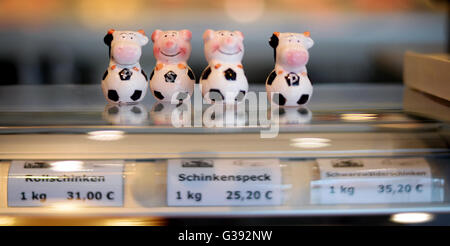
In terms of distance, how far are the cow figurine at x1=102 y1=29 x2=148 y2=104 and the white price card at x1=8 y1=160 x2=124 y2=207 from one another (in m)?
0.29

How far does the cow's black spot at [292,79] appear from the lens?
971mm

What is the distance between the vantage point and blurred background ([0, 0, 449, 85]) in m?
1.49

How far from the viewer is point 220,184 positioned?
29.1 inches

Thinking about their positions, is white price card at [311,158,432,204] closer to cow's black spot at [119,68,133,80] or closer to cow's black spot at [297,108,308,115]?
cow's black spot at [297,108,308,115]

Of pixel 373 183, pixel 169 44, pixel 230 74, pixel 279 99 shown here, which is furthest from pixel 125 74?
pixel 373 183

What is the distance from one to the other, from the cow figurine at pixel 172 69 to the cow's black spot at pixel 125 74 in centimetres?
6

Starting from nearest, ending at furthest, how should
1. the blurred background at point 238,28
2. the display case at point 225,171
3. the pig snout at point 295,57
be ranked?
1. the display case at point 225,171
2. the pig snout at point 295,57
3. the blurred background at point 238,28

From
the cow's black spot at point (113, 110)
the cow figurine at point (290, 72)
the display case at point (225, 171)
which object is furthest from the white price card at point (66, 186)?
the cow figurine at point (290, 72)

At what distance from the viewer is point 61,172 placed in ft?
2.42

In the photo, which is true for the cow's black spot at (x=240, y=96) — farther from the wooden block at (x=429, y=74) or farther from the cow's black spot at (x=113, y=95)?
the wooden block at (x=429, y=74)

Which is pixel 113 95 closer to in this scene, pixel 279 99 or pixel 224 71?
pixel 224 71

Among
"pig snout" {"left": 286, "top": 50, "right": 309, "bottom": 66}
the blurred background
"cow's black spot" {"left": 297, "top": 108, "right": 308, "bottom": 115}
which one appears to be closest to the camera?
"cow's black spot" {"left": 297, "top": 108, "right": 308, "bottom": 115}

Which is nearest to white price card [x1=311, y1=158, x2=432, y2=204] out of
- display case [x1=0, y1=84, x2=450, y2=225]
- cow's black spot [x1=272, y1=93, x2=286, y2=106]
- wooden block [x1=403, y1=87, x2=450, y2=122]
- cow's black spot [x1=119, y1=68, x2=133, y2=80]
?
display case [x1=0, y1=84, x2=450, y2=225]
